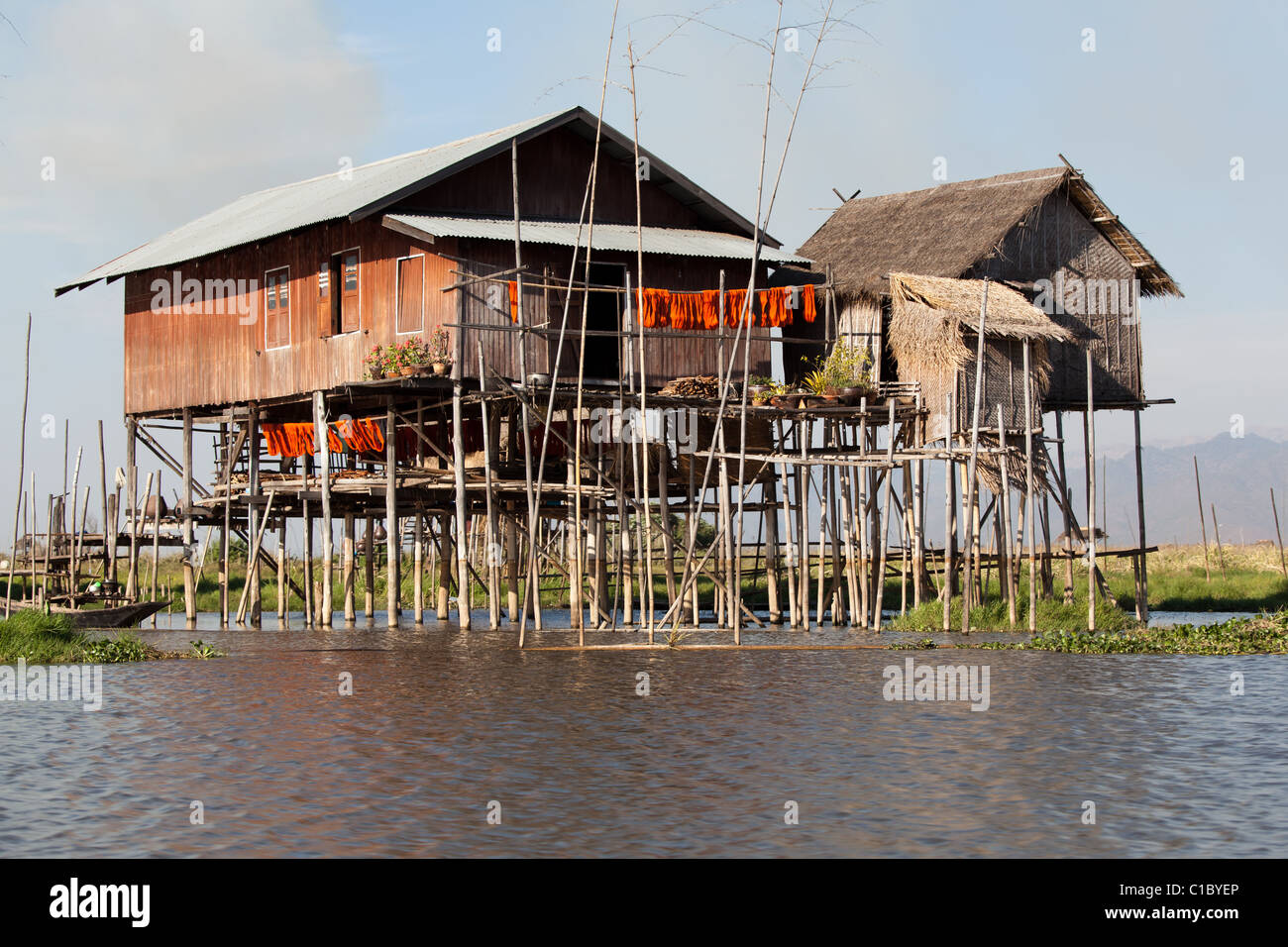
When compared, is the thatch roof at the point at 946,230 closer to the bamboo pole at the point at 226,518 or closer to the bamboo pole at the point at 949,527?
the bamboo pole at the point at 949,527

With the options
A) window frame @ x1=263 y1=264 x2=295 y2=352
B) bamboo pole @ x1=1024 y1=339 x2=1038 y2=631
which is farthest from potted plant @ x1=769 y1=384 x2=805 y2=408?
window frame @ x1=263 y1=264 x2=295 y2=352

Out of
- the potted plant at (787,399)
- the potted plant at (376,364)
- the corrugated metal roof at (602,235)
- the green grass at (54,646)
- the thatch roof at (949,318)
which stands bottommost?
the green grass at (54,646)

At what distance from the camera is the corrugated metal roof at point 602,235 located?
86.2 feet

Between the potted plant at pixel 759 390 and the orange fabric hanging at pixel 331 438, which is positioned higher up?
the potted plant at pixel 759 390

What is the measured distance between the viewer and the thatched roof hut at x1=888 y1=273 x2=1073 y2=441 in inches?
1112

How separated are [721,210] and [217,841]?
22650 millimetres

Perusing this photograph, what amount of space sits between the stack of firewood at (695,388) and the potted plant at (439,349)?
154 inches

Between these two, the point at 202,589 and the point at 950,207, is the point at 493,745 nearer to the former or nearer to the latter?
the point at 950,207

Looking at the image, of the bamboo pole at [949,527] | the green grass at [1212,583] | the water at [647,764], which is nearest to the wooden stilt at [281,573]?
the water at [647,764]

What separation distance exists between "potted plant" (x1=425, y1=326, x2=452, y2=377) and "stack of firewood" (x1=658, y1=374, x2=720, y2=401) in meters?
3.91

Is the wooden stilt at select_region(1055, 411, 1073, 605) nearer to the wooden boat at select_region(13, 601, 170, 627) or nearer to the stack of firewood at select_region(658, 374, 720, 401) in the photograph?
the stack of firewood at select_region(658, 374, 720, 401)

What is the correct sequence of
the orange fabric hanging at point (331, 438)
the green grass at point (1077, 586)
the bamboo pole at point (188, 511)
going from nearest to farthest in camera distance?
1. the orange fabric hanging at point (331, 438)
2. the bamboo pole at point (188, 511)
3. the green grass at point (1077, 586)
